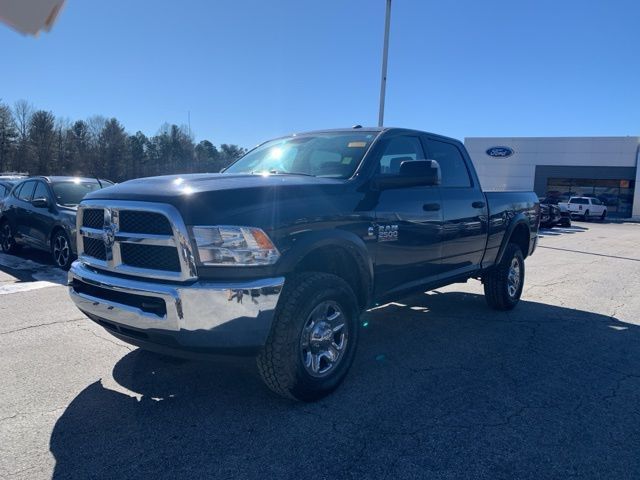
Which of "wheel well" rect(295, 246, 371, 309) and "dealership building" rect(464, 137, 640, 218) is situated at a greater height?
"dealership building" rect(464, 137, 640, 218)

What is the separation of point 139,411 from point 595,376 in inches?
141

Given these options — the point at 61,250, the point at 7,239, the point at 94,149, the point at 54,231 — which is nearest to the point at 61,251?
the point at 61,250

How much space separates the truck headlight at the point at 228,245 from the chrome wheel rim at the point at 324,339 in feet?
2.05

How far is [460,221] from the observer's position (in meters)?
5.03

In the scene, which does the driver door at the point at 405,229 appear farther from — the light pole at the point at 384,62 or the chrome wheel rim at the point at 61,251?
the light pole at the point at 384,62

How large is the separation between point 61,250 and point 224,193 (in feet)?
20.4

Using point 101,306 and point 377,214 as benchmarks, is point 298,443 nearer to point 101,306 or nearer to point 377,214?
point 101,306

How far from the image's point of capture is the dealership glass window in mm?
42094

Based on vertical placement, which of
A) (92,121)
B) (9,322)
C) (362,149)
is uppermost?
(92,121)

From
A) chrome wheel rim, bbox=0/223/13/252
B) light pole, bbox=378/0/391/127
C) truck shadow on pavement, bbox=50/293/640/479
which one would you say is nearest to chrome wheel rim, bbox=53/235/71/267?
chrome wheel rim, bbox=0/223/13/252

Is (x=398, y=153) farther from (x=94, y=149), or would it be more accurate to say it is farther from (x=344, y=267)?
(x=94, y=149)

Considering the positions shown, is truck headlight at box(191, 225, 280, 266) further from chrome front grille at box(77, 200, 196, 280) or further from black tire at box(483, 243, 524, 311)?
black tire at box(483, 243, 524, 311)

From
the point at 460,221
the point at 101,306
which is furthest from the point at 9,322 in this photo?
the point at 460,221

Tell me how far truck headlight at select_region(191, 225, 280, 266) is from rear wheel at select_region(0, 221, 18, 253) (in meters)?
8.67
